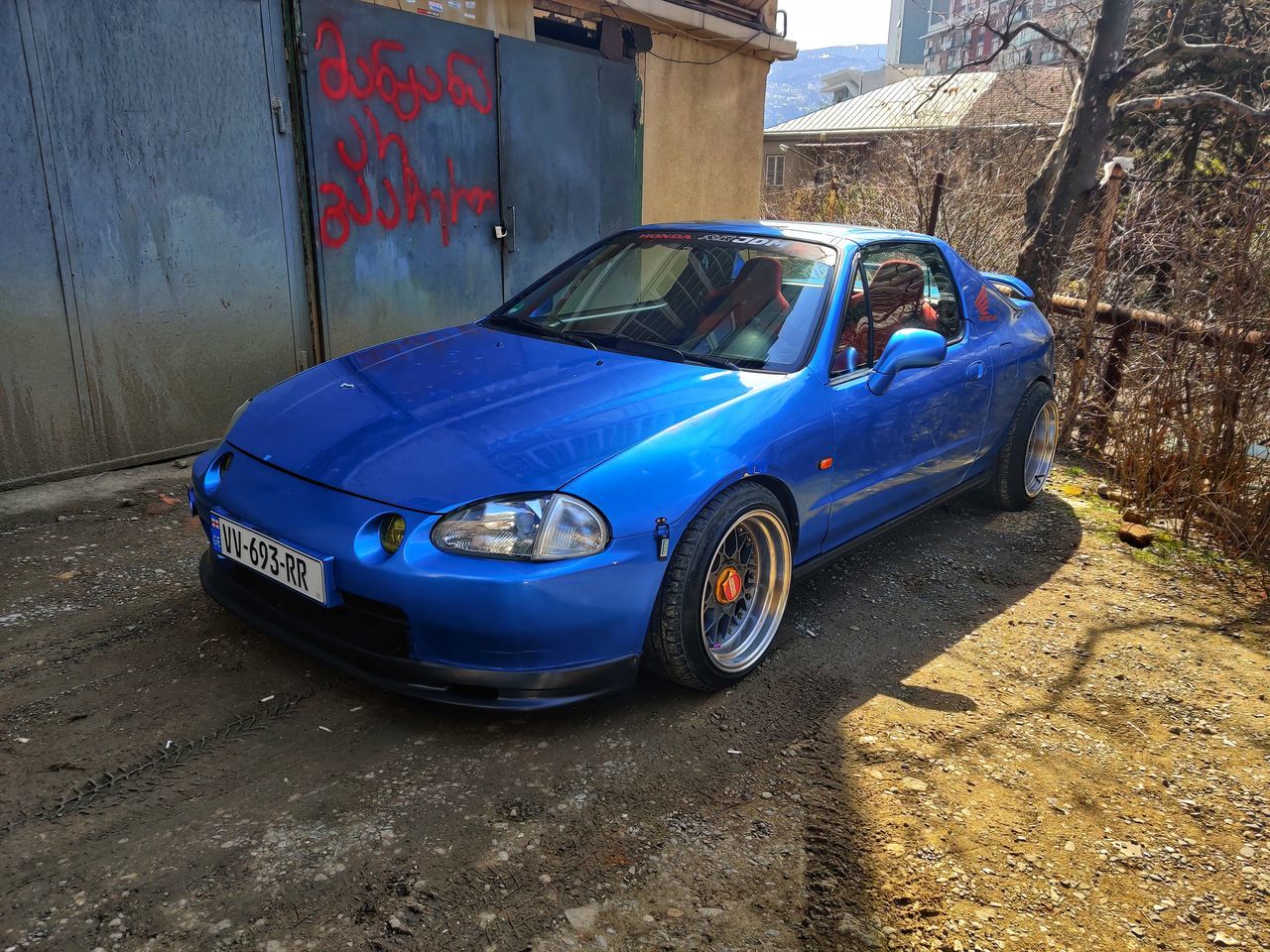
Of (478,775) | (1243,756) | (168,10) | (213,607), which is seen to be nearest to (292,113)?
(168,10)

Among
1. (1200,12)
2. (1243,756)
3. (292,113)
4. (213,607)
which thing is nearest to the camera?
(1243,756)

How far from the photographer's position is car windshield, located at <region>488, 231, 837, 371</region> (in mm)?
3529

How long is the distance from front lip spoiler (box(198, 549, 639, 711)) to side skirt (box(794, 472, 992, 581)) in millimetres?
1000

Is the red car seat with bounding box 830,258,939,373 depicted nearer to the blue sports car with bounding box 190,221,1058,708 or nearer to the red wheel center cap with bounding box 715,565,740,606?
the blue sports car with bounding box 190,221,1058,708

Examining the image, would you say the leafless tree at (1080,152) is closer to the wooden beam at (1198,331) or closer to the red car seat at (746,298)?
the wooden beam at (1198,331)

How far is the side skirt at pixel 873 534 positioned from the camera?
11.6ft

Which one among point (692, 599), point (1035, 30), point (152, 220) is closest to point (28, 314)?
point (152, 220)

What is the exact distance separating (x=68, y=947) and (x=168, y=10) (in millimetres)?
4646

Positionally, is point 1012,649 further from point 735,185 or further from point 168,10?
point 735,185

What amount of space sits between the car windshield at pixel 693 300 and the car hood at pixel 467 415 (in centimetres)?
15

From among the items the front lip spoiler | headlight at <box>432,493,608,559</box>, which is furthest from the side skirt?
headlight at <box>432,493,608,559</box>

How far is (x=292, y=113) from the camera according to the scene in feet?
18.0

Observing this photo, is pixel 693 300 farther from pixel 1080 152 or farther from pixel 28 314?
pixel 1080 152

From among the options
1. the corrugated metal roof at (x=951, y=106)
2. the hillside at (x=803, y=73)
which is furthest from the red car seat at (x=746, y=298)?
the hillside at (x=803, y=73)
